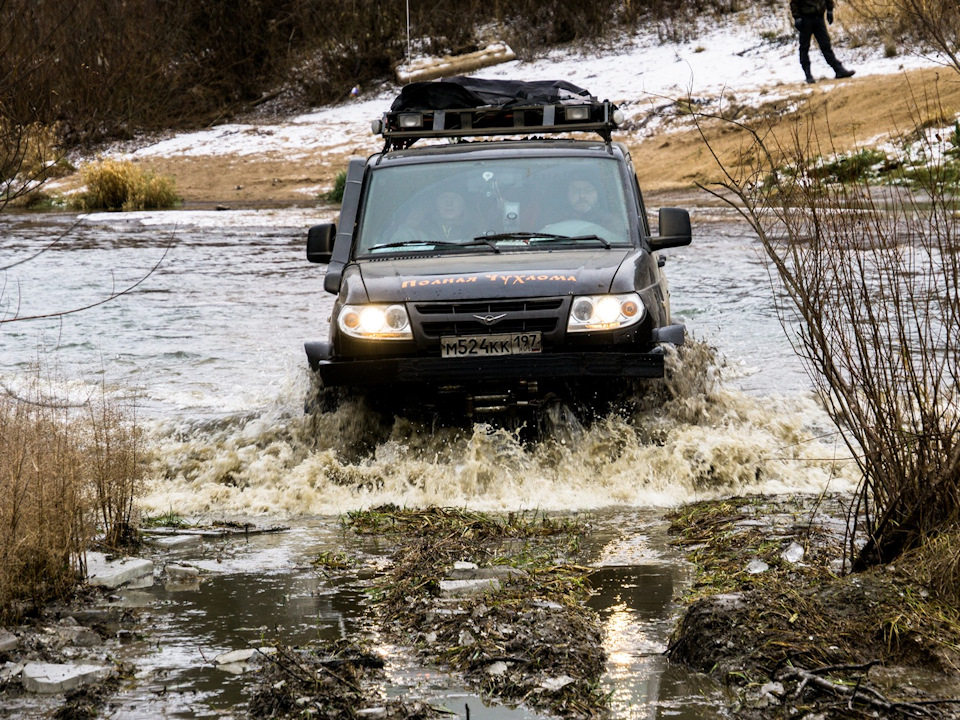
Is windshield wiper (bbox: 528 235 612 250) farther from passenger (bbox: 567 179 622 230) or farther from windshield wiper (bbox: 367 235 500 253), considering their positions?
windshield wiper (bbox: 367 235 500 253)

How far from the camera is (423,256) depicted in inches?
317

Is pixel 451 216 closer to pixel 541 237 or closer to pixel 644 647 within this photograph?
pixel 541 237

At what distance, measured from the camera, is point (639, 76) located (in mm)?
33594

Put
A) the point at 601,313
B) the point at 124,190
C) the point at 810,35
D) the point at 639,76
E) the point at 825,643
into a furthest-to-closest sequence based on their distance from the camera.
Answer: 1. the point at 639,76
2. the point at 124,190
3. the point at 810,35
4. the point at 601,313
5. the point at 825,643

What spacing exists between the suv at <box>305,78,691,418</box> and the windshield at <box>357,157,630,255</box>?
0.03ft

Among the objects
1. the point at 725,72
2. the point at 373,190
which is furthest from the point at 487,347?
the point at 725,72

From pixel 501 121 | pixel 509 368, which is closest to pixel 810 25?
pixel 501 121

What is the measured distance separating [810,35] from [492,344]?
23140mm

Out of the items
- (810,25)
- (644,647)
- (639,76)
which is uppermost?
(810,25)

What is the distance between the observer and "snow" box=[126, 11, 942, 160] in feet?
101

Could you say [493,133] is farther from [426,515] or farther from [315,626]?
[315,626]

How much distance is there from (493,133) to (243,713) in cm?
615

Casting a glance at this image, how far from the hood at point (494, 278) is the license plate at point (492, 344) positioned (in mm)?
220

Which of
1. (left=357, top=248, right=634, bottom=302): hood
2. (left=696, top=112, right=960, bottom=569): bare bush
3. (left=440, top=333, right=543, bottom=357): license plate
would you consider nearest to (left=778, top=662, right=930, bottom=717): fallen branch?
(left=696, top=112, right=960, bottom=569): bare bush
